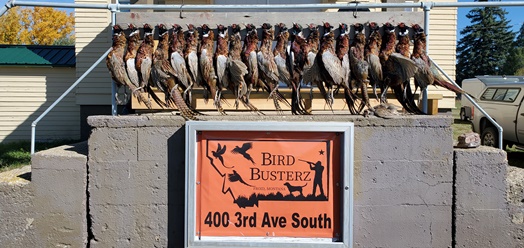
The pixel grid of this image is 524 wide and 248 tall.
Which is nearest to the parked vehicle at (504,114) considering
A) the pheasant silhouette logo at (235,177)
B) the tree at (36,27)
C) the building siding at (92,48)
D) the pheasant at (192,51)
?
the building siding at (92,48)

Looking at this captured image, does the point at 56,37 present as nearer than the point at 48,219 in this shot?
No

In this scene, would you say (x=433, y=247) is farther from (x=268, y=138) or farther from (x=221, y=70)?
(x=221, y=70)

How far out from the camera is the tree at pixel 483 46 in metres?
54.4

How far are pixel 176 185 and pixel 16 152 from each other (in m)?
8.38

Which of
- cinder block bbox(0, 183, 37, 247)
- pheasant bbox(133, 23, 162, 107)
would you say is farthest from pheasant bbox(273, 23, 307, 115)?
cinder block bbox(0, 183, 37, 247)

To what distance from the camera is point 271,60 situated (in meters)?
4.04

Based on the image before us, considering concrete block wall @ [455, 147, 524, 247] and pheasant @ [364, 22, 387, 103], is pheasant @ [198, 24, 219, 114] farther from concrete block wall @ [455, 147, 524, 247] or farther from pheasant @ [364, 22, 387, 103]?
concrete block wall @ [455, 147, 524, 247]

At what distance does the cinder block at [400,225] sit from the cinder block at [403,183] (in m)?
0.06

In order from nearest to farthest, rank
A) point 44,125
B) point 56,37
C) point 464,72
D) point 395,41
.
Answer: point 395,41 < point 44,125 < point 56,37 < point 464,72

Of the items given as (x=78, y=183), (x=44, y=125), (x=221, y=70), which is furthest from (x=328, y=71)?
(x=44, y=125)

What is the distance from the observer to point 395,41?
4023mm

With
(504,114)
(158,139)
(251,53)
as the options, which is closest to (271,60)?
(251,53)

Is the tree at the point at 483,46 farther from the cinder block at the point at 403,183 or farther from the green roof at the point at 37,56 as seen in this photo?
the cinder block at the point at 403,183

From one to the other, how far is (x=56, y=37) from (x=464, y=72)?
40515mm
